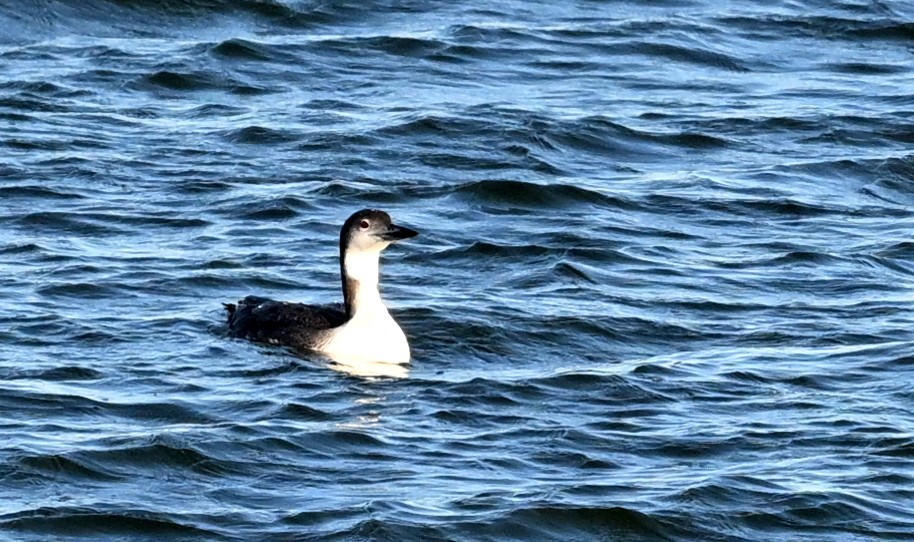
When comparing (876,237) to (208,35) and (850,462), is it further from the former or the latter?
(208,35)

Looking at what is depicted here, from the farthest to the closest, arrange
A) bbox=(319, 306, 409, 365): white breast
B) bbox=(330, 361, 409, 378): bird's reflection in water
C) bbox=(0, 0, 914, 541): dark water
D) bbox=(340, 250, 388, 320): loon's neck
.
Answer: bbox=(340, 250, 388, 320): loon's neck, bbox=(319, 306, 409, 365): white breast, bbox=(330, 361, 409, 378): bird's reflection in water, bbox=(0, 0, 914, 541): dark water

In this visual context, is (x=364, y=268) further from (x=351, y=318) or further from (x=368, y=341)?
(x=368, y=341)

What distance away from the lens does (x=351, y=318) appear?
48.5ft

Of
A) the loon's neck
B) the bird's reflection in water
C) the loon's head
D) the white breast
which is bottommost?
the bird's reflection in water

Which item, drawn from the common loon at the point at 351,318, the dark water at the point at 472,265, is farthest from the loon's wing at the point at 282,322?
the dark water at the point at 472,265

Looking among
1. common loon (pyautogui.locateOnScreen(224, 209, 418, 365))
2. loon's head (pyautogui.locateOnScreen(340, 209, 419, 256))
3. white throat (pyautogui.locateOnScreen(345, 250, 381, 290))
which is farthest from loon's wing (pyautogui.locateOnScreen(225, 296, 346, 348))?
loon's head (pyautogui.locateOnScreen(340, 209, 419, 256))

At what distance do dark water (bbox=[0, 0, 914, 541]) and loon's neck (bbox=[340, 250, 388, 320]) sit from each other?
1.60 ft

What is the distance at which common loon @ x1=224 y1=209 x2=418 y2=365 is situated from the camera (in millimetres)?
14500

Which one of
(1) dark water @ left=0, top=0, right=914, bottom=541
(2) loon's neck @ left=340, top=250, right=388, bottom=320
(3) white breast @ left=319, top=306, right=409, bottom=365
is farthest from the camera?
(2) loon's neck @ left=340, top=250, right=388, bottom=320

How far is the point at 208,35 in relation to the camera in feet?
77.6

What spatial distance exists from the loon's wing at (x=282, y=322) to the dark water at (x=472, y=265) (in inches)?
4.6

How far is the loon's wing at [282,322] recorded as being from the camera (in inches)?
571

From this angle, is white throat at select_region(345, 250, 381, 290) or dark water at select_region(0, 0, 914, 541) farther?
white throat at select_region(345, 250, 381, 290)

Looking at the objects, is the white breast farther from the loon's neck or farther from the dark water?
the dark water
